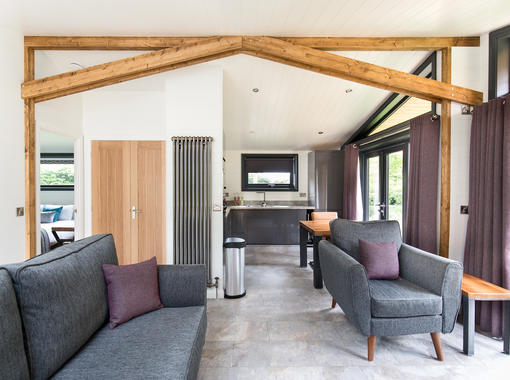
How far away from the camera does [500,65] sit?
2.29m

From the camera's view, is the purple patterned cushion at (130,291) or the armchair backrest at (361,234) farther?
the armchair backrest at (361,234)

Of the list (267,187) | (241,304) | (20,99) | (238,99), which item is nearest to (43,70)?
(20,99)

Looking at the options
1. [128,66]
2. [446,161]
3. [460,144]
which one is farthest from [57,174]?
[460,144]

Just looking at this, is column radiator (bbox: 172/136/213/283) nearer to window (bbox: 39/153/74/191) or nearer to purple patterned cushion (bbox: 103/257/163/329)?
purple patterned cushion (bbox: 103/257/163/329)

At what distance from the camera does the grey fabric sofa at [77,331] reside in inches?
40.7

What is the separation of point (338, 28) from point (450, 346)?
299cm

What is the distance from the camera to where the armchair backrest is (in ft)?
8.09

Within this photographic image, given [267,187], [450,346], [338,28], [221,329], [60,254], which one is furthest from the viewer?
[267,187]

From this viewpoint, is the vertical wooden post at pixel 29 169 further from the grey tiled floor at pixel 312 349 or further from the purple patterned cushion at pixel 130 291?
the grey tiled floor at pixel 312 349

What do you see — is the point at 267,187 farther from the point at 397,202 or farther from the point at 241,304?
the point at 241,304

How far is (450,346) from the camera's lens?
6.68 feet

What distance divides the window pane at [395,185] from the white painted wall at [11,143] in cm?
458

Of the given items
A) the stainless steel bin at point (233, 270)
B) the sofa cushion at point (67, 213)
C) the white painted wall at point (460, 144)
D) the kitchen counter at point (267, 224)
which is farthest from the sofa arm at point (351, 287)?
the sofa cushion at point (67, 213)

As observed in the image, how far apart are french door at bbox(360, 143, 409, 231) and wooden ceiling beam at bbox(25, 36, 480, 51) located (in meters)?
1.36
